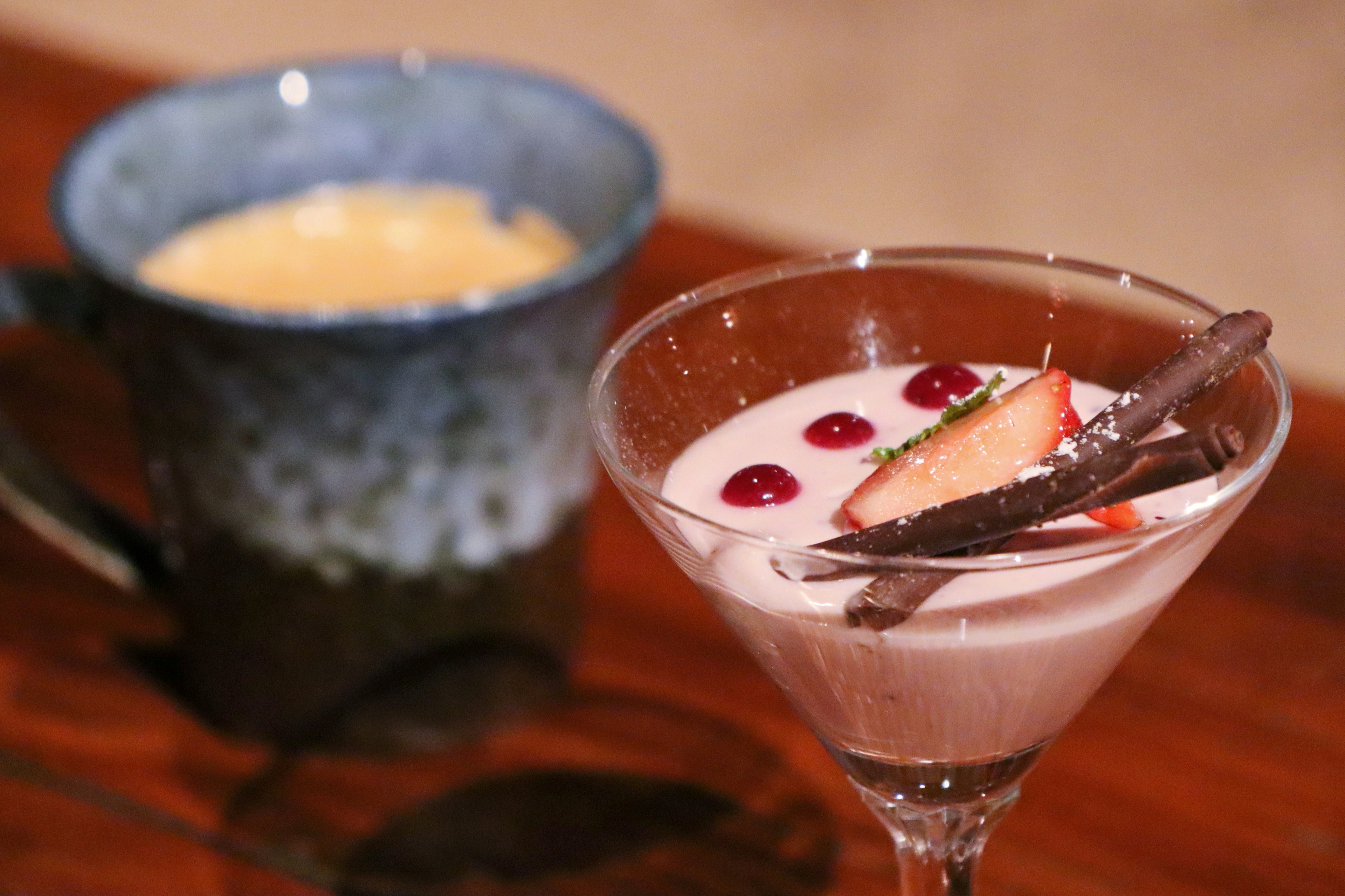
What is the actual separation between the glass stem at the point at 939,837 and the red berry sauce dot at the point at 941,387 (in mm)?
148

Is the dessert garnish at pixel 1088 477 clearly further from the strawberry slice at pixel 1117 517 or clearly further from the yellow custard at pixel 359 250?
the yellow custard at pixel 359 250

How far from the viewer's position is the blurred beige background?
1.99 meters

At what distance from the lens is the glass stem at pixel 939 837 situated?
21.6 inches

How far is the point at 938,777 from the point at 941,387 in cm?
14

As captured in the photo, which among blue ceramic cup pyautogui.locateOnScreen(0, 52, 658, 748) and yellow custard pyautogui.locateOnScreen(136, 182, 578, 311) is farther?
yellow custard pyautogui.locateOnScreen(136, 182, 578, 311)

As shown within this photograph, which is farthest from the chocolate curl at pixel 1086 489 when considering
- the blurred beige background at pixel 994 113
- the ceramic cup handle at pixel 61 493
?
the blurred beige background at pixel 994 113

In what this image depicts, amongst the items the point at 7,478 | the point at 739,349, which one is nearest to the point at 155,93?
the point at 7,478

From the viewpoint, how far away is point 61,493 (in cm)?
79

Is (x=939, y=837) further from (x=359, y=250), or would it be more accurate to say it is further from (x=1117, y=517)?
(x=359, y=250)

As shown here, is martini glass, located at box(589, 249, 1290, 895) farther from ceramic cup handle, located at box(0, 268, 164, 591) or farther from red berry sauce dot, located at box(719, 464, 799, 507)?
ceramic cup handle, located at box(0, 268, 164, 591)

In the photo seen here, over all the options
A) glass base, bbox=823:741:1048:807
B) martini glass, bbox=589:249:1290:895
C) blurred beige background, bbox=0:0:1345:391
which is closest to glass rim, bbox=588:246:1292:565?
martini glass, bbox=589:249:1290:895

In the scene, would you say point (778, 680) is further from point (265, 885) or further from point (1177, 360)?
point (265, 885)

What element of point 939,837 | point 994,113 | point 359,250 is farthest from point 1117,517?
point 994,113

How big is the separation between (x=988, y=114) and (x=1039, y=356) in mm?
1779
